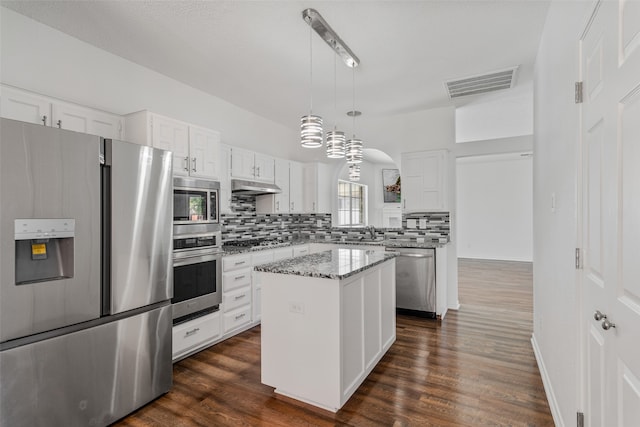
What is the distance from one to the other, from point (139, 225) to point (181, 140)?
1.14 meters

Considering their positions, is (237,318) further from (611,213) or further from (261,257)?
(611,213)

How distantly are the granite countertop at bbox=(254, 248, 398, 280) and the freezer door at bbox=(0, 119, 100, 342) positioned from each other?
3.55 feet

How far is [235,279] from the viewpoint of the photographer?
3.61 meters

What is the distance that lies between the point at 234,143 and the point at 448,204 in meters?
3.13

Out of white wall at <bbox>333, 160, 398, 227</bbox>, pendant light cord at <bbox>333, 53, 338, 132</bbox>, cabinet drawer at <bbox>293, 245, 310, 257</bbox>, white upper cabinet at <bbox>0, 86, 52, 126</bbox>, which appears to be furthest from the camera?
white wall at <bbox>333, 160, 398, 227</bbox>

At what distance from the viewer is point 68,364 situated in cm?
188

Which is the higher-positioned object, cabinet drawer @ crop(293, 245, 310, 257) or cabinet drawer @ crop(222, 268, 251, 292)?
cabinet drawer @ crop(293, 245, 310, 257)

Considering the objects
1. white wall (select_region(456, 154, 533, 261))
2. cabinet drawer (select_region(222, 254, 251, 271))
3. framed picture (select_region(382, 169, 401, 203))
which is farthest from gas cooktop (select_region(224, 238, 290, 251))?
framed picture (select_region(382, 169, 401, 203))

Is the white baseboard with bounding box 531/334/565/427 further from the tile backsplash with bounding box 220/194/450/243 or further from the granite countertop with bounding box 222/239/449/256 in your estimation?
the tile backsplash with bounding box 220/194/450/243

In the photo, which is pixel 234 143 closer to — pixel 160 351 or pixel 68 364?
pixel 160 351

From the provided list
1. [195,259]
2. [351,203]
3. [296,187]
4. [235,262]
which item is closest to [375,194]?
[351,203]

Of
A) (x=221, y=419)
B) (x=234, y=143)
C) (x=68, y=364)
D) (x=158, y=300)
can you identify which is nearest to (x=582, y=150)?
(x=221, y=419)

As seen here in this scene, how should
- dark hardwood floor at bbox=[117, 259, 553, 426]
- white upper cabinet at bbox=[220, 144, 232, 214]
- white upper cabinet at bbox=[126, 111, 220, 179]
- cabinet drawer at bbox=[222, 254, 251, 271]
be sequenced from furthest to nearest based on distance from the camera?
white upper cabinet at bbox=[220, 144, 232, 214], cabinet drawer at bbox=[222, 254, 251, 271], white upper cabinet at bbox=[126, 111, 220, 179], dark hardwood floor at bbox=[117, 259, 553, 426]

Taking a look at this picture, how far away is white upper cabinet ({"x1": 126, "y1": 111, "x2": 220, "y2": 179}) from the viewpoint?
288 cm
